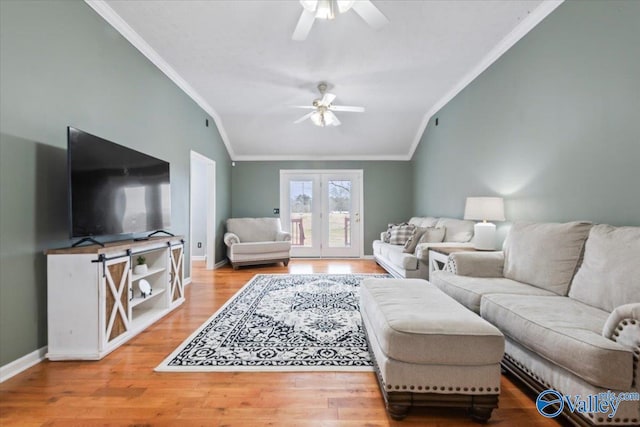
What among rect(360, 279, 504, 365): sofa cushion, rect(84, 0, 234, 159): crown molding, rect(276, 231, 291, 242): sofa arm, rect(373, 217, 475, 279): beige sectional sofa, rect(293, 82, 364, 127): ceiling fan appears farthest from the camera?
rect(276, 231, 291, 242): sofa arm

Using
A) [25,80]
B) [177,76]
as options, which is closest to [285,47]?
[177,76]

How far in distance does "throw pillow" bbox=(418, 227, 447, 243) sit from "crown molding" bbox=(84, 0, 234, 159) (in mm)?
3973

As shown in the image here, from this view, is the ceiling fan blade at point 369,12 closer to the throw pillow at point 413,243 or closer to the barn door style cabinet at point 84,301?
the barn door style cabinet at point 84,301

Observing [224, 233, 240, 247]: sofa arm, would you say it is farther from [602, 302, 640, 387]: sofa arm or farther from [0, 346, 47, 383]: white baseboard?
[602, 302, 640, 387]: sofa arm

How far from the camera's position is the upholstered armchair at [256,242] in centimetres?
521

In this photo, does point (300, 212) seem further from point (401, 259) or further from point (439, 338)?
point (439, 338)

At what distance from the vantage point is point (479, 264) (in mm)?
2588

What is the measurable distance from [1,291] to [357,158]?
229 inches

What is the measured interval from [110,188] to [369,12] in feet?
7.95

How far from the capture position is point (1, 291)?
1.80m

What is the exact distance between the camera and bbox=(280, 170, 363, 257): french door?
6.60 meters

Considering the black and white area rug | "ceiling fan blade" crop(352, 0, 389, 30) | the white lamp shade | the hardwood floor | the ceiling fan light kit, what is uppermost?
"ceiling fan blade" crop(352, 0, 389, 30)

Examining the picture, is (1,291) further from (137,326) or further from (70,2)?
(70,2)

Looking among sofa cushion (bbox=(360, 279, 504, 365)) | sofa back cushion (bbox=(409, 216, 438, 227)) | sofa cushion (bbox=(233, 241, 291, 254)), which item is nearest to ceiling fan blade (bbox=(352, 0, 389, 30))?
sofa cushion (bbox=(360, 279, 504, 365))
